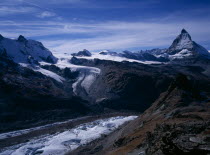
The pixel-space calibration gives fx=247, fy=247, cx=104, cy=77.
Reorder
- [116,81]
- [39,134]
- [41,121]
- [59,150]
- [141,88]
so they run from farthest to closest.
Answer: [116,81]
[141,88]
[41,121]
[39,134]
[59,150]

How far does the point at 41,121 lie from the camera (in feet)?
406

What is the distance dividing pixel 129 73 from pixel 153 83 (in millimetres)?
24586

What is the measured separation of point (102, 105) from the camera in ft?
514

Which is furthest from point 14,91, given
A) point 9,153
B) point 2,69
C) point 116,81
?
point 9,153

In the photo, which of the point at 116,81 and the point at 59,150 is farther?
the point at 116,81

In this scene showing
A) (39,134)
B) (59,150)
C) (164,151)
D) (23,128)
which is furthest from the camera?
(23,128)

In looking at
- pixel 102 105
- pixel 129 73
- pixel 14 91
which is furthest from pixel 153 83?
pixel 14 91

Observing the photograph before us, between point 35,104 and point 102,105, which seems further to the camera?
point 102,105

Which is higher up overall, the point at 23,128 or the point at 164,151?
the point at 164,151

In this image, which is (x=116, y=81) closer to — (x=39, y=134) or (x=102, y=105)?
(x=102, y=105)

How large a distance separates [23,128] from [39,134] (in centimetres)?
1824

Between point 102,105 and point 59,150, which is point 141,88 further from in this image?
point 59,150

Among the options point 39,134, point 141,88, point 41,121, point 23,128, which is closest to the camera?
point 39,134

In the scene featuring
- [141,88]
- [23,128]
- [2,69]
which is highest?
[2,69]
